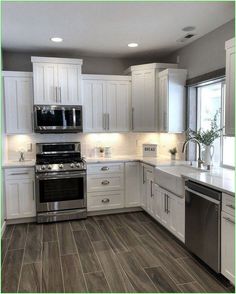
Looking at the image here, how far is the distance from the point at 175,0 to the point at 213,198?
1984mm

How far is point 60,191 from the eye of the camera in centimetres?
418

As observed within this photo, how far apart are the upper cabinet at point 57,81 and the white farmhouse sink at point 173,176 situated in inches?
71.0

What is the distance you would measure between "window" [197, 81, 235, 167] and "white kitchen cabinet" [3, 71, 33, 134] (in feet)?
8.90

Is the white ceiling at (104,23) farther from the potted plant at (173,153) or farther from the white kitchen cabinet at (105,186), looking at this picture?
the white kitchen cabinet at (105,186)

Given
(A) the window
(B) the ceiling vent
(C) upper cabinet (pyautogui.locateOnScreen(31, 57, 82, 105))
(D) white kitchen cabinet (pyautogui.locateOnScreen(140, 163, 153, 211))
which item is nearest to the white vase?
(A) the window

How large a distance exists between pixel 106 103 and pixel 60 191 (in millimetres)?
1695

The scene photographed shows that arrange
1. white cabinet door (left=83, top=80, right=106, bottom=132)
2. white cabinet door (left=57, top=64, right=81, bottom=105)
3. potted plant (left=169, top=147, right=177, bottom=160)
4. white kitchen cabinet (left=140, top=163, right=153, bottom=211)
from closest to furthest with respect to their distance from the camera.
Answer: white kitchen cabinet (left=140, top=163, right=153, bottom=211) → white cabinet door (left=57, top=64, right=81, bottom=105) → potted plant (left=169, top=147, right=177, bottom=160) → white cabinet door (left=83, top=80, right=106, bottom=132)

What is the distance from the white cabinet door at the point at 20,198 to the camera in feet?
13.2

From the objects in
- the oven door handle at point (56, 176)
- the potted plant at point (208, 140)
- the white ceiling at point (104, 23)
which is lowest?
the oven door handle at point (56, 176)

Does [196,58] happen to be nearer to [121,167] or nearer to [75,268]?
[121,167]

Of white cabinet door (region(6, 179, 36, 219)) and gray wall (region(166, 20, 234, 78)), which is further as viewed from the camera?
white cabinet door (region(6, 179, 36, 219))

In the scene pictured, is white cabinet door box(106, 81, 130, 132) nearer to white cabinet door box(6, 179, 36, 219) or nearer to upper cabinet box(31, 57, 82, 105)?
Result: upper cabinet box(31, 57, 82, 105)

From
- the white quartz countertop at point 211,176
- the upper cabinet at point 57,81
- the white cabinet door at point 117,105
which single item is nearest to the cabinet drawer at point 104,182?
the white quartz countertop at point 211,176

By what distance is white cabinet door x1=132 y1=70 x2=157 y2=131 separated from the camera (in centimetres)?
450
